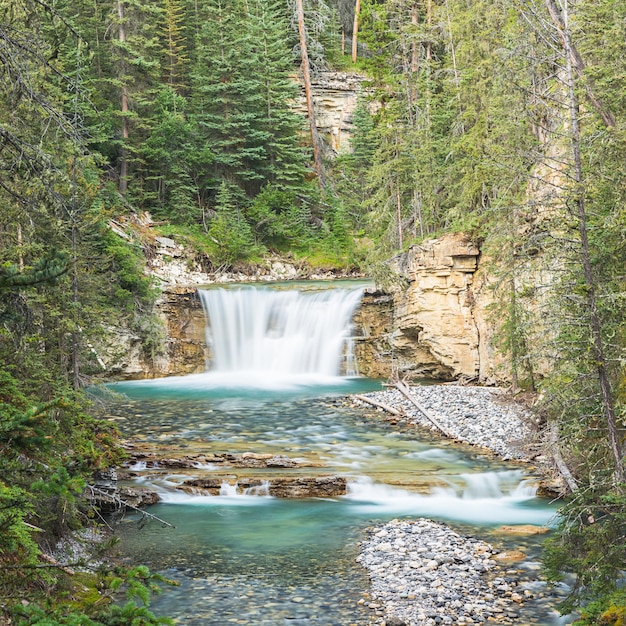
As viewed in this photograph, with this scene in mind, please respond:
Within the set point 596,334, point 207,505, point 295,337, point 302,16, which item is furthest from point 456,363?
point 302,16

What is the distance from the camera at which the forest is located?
16.5ft

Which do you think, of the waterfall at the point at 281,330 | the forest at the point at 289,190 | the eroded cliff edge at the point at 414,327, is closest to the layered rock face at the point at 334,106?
the forest at the point at 289,190

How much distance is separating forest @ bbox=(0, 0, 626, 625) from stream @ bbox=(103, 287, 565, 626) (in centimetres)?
111

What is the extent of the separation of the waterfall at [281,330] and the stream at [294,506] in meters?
5.37

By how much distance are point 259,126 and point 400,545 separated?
28.4 m

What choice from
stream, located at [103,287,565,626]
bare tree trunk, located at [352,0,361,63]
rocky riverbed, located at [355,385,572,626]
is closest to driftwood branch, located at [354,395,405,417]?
stream, located at [103,287,565,626]

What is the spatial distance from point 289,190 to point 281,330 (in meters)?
12.4

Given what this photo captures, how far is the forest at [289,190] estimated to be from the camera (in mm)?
5035

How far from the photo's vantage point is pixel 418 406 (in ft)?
50.6

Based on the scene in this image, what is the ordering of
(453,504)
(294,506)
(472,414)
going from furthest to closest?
1. (472,414)
2. (453,504)
3. (294,506)

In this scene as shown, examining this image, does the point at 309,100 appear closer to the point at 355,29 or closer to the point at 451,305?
the point at 355,29

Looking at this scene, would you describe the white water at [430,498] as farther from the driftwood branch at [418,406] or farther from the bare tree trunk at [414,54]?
the bare tree trunk at [414,54]

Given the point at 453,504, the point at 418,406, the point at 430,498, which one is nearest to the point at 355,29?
the point at 418,406

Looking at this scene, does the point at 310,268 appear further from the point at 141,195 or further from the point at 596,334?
the point at 596,334
